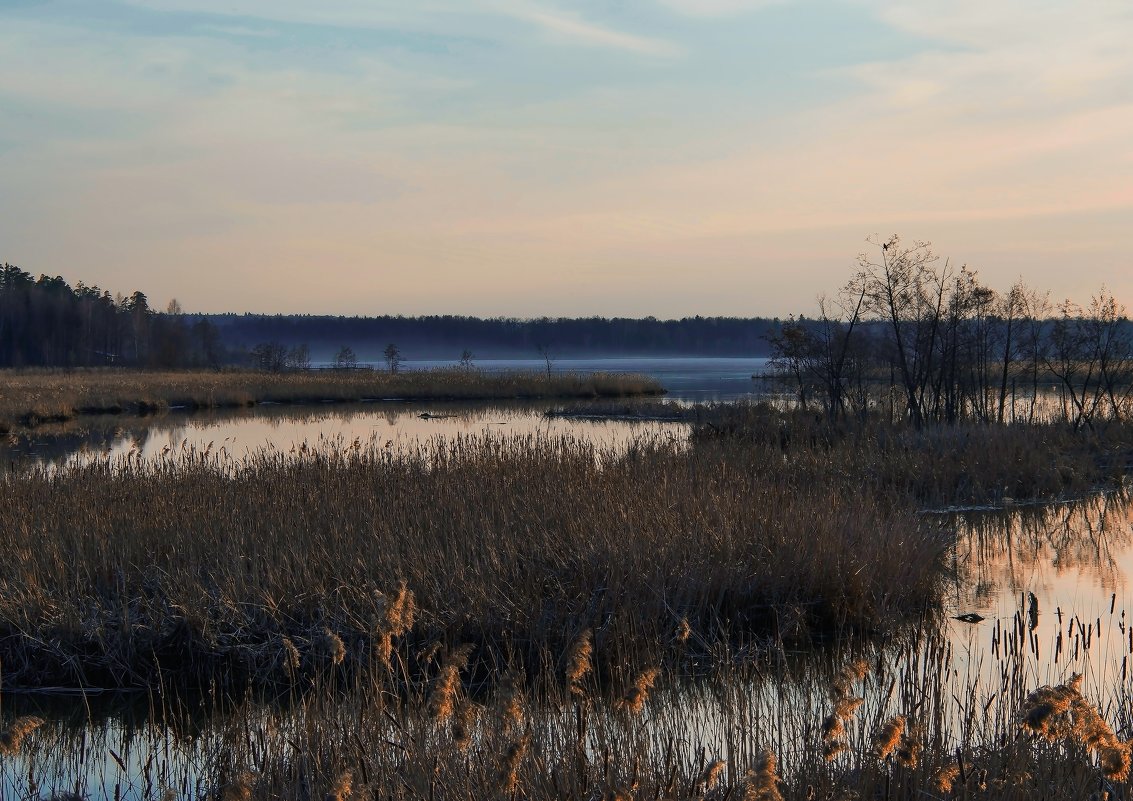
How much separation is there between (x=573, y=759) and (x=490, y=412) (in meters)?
31.5

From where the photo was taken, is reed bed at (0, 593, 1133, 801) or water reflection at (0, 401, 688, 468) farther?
water reflection at (0, 401, 688, 468)

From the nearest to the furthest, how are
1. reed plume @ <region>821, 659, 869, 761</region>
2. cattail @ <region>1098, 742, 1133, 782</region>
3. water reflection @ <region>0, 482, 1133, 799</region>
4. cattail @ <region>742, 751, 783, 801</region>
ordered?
1. cattail @ <region>742, 751, 783, 801</region>
2. cattail @ <region>1098, 742, 1133, 782</region>
3. reed plume @ <region>821, 659, 869, 761</region>
4. water reflection @ <region>0, 482, 1133, 799</region>

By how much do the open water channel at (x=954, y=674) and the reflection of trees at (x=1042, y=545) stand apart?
2cm

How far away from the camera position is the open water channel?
465 centimetres

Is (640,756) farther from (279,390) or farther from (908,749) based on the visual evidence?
(279,390)

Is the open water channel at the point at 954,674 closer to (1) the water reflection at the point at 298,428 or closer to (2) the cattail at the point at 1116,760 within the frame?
(2) the cattail at the point at 1116,760

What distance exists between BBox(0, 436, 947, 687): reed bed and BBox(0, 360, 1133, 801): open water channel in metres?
0.45

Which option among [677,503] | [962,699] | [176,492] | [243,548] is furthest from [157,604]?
[962,699]

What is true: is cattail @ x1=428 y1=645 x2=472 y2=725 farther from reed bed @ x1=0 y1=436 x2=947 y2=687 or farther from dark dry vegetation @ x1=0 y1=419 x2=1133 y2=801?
reed bed @ x1=0 y1=436 x2=947 y2=687

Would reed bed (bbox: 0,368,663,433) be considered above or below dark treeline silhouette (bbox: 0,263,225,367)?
below

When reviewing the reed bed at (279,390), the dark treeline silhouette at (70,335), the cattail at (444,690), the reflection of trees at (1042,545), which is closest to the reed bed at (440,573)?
the reflection of trees at (1042,545)

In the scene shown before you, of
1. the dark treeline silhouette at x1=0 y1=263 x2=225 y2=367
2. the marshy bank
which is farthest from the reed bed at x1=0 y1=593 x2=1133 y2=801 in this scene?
the dark treeline silhouette at x1=0 y1=263 x2=225 y2=367

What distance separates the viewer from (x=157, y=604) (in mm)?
7543

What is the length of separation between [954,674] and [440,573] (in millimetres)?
3855
